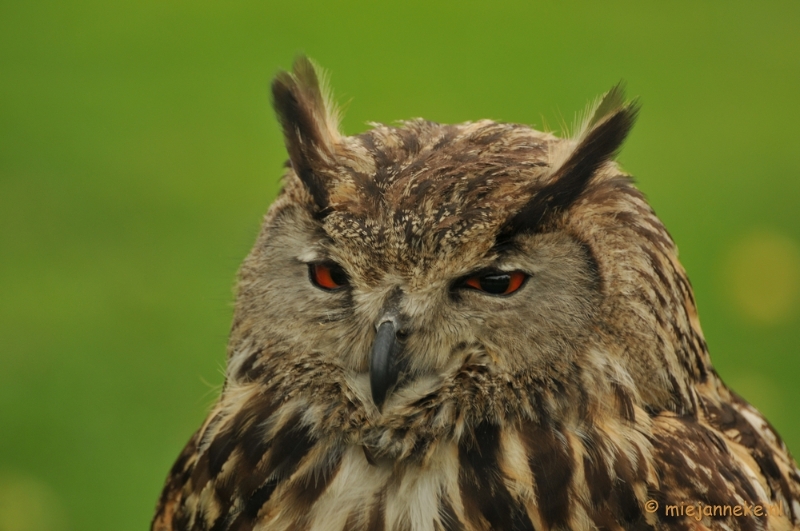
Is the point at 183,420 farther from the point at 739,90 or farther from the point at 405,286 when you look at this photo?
the point at 739,90

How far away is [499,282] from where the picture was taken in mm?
1915

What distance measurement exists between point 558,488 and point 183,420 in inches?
105

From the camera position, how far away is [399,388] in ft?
6.52

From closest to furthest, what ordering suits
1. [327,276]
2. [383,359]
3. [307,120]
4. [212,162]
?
[383,359] → [327,276] → [307,120] → [212,162]

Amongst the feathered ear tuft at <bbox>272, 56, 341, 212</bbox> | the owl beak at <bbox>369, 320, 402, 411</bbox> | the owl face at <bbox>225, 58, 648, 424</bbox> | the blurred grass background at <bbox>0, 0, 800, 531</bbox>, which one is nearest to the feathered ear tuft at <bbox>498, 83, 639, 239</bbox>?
the owl face at <bbox>225, 58, 648, 424</bbox>

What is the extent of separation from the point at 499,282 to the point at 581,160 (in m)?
0.29

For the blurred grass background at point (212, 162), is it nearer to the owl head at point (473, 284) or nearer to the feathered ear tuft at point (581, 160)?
the owl head at point (473, 284)

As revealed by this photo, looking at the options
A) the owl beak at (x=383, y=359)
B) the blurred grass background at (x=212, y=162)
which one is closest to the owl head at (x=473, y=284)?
the owl beak at (x=383, y=359)

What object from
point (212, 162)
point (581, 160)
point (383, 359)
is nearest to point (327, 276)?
point (383, 359)

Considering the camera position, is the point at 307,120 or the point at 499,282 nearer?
the point at 499,282

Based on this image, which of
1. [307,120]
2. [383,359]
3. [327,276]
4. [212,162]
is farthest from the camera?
[212,162]

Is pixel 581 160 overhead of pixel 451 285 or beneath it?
overhead

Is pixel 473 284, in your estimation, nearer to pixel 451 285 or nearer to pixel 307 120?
pixel 451 285

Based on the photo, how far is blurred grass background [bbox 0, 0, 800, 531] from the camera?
13.9 feet
